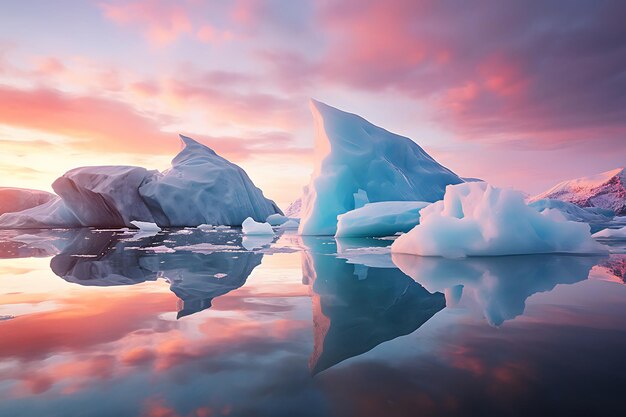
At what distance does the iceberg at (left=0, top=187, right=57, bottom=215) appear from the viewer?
1503 inches

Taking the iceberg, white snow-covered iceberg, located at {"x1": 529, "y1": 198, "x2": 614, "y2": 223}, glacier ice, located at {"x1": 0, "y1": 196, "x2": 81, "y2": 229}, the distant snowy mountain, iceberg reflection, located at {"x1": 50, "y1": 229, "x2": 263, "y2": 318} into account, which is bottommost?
iceberg reflection, located at {"x1": 50, "y1": 229, "x2": 263, "y2": 318}

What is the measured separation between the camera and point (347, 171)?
41.5 feet

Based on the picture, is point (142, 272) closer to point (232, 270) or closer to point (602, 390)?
point (232, 270)

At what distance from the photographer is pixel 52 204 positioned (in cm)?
2697

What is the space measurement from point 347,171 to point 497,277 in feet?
30.8

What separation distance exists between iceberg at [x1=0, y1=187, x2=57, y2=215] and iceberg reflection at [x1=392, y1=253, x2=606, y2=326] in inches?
1755

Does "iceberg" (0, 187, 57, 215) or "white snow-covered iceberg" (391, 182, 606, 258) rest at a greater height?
"iceberg" (0, 187, 57, 215)

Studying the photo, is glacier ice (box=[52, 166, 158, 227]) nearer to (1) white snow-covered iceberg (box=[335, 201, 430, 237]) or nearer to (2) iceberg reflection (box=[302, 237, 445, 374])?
(1) white snow-covered iceberg (box=[335, 201, 430, 237])

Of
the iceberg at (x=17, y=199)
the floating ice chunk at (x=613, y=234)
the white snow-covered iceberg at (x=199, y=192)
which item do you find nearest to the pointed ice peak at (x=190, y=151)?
the white snow-covered iceberg at (x=199, y=192)

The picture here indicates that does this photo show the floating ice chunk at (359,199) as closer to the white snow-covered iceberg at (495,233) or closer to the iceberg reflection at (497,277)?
the white snow-covered iceberg at (495,233)

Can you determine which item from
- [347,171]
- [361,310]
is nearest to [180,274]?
[361,310]

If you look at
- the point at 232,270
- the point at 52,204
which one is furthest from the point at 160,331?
the point at 52,204

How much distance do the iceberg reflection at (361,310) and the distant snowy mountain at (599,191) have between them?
44.5m

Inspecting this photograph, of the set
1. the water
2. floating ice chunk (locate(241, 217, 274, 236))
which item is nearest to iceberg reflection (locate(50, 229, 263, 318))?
the water
